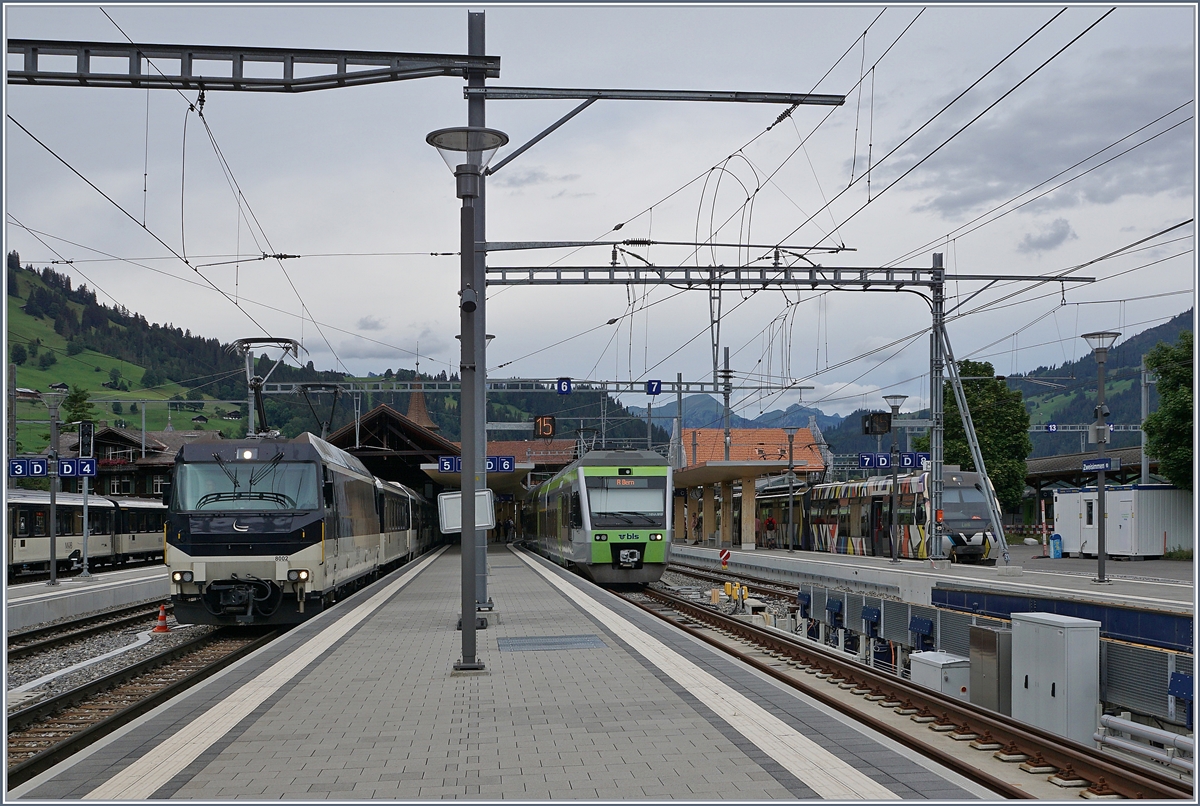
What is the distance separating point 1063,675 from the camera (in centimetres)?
1064

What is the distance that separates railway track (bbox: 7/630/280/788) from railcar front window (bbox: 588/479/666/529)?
1183 cm

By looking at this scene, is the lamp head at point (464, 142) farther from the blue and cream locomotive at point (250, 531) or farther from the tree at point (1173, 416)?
the tree at point (1173, 416)

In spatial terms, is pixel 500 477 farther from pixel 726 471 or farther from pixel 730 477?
pixel 726 471

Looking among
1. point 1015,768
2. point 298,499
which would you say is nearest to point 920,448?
point 298,499

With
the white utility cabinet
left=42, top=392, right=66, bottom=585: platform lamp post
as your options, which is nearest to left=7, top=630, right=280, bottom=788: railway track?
the white utility cabinet

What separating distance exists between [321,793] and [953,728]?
5474 mm

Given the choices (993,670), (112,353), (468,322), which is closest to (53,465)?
(468,322)

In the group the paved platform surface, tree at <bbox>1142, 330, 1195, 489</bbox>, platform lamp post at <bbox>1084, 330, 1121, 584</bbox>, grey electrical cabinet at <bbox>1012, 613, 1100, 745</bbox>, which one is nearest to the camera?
the paved platform surface

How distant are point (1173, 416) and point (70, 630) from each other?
3713 cm

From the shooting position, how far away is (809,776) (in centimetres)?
671

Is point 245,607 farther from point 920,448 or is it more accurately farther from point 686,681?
point 920,448

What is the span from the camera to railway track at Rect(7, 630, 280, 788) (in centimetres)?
876

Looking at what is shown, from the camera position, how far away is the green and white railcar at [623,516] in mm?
26438

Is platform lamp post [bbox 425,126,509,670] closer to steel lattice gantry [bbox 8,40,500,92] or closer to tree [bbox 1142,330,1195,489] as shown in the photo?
steel lattice gantry [bbox 8,40,500,92]
